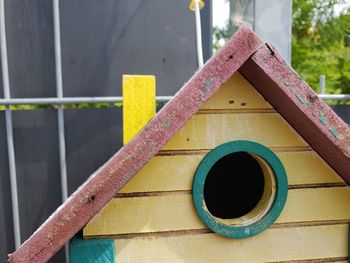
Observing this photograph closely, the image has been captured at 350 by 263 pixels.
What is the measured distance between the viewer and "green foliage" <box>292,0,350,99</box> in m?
3.81

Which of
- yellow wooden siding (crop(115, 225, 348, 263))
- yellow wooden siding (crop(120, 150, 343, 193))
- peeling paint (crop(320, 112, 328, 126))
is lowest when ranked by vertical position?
yellow wooden siding (crop(115, 225, 348, 263))

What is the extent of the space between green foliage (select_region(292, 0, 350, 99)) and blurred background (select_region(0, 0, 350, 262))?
2444 millimetres

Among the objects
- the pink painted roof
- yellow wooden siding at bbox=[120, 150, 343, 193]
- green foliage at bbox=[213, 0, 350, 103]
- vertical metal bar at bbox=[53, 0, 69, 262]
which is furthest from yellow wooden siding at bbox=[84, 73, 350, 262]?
green foliage at bbox=[213, 0, 350, 103]

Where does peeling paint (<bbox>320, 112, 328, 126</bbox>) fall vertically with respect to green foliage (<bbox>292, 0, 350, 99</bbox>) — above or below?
below

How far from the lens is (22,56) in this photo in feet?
5.35

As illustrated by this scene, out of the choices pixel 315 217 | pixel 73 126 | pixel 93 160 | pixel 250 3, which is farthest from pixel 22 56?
pixel 315 217

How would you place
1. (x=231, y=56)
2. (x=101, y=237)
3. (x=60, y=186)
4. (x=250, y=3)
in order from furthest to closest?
(x=60, y=186) → (x=250, y=3) → (x=101, y=237) → (x=231, y=56)

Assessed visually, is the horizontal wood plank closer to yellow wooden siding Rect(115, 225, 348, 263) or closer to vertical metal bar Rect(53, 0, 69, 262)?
yellow wooden siding Rect(115, 225, 348, 263)

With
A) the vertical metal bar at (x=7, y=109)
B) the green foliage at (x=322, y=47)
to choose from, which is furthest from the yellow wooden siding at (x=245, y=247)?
the green foliage at (x=322, y=47)

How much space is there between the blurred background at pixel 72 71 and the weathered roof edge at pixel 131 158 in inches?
36.3

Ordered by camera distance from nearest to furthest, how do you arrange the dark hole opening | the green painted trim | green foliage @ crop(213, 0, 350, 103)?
the green painted trim, the dark hole opening, green foliage @ crop(213, 0, 350, 103)

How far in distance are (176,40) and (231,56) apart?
3.68ft

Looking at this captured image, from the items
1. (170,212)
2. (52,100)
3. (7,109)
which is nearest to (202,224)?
(170,212)

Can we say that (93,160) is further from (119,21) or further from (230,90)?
(230,90)
